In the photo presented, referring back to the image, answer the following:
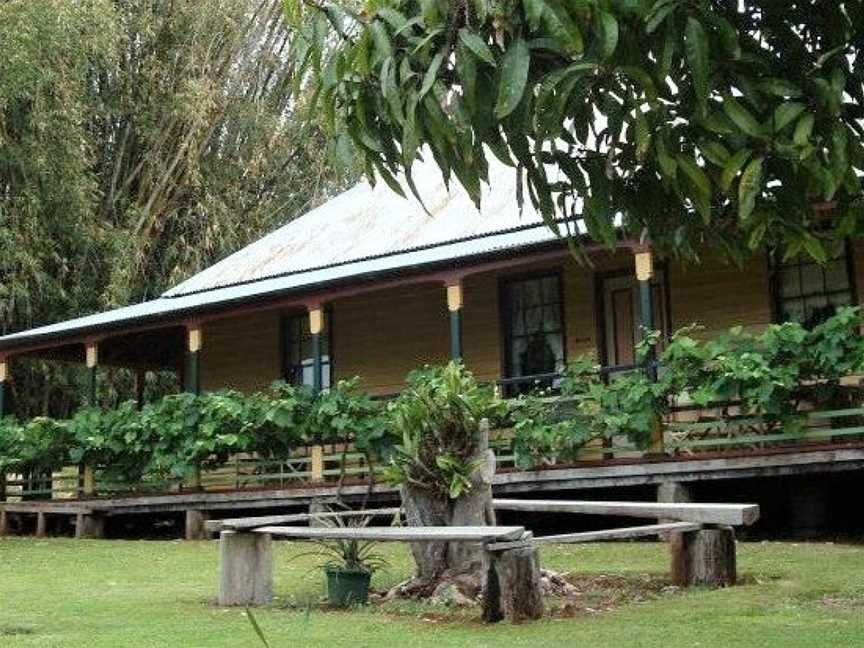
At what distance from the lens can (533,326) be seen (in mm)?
19109

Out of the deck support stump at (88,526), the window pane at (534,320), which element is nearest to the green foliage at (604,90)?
the window pane at (534,320)

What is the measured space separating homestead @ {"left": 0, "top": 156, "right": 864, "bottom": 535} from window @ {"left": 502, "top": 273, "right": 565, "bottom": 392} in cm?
2

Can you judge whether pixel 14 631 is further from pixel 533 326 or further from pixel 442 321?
pixel 442 321

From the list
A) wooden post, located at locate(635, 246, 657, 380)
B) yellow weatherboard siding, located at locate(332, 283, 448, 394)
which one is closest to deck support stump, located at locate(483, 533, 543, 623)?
wooden post, located at locate(635, 246, 657, 380)

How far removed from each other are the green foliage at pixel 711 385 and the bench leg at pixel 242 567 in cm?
545

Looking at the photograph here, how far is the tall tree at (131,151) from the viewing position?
2708 cm

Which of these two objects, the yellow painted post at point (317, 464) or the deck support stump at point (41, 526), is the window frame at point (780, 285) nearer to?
the yellow painted post at point (317, 464)

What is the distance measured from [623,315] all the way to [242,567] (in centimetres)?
950

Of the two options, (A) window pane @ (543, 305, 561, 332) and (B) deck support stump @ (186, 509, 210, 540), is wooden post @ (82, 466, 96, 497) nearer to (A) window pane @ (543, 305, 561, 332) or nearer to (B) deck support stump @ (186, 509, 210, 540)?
(B) deck support stump @ (186, 509, 210, 540)

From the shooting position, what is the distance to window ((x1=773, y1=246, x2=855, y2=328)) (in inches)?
637

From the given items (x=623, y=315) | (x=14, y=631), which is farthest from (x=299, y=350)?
(x=14, y=631)

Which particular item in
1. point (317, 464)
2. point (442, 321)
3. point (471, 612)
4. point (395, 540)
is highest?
point (442, 321)

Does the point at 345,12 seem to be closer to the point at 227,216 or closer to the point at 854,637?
the point at 854,637

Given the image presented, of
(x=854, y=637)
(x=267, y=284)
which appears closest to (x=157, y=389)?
(x=267, y=284)
